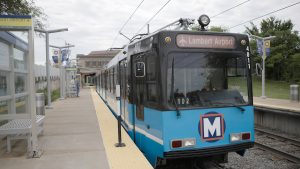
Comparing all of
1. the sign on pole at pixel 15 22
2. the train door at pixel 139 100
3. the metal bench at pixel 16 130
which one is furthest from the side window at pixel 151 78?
the metal bench at pixel 16 130

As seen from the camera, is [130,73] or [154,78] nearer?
[154,78]

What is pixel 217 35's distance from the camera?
6.02 meters

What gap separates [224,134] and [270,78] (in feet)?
169

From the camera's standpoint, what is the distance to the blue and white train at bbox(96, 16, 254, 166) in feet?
18.3

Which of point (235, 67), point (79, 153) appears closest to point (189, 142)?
point (235, 67)

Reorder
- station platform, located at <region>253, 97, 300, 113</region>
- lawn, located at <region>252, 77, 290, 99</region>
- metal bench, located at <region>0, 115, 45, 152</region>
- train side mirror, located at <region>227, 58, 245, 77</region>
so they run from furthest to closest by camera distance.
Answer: lawn, located at <region>252, 77, 290, 99</region> → station platform, located at <region>253, 97, 300, 113</region> → metal bench, located at <region>0, 115, 45, 152</region> → train side mirror, located at <region>227, 58, 245, 77</region>

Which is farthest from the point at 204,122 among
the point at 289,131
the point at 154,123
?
the point at 289,131

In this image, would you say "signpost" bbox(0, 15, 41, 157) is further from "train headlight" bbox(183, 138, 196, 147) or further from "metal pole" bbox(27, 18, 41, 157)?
"train headlight" bbox(183, 138, 196, 147)

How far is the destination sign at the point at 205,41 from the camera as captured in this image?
5777 millimetres

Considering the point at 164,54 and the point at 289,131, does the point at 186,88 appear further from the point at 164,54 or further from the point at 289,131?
the point at 289,131

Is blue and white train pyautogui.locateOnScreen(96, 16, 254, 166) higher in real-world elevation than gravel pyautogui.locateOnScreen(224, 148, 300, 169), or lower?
higher

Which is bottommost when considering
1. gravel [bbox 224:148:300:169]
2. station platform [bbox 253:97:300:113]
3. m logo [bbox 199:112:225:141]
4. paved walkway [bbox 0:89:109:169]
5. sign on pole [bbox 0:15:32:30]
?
gravel [bbox 224:148:300:169]

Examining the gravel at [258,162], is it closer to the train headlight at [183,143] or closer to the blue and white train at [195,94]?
the blue and white train at [195,94]

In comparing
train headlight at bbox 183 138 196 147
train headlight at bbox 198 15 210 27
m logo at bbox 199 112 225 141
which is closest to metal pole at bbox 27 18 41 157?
train headlight at bbox 183 138 196 147
